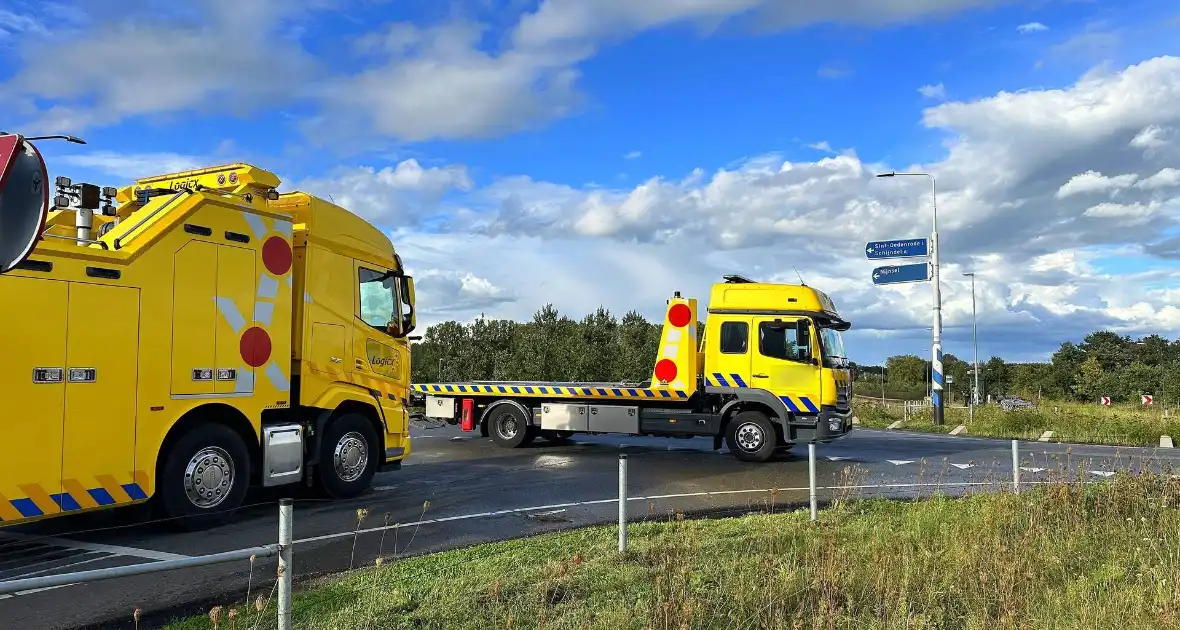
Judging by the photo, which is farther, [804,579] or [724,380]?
[724,380]

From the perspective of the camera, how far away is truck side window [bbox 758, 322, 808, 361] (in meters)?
14.1

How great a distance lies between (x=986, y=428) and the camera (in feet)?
74.3

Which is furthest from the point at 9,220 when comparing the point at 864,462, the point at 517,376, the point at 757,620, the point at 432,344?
the point at 432,344

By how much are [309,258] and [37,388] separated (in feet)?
11.1

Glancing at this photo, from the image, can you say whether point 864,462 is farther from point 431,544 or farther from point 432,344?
point 432,344

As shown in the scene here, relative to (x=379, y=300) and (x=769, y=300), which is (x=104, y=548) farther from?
(x=769, y=300)

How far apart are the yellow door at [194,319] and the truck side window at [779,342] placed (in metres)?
9.16

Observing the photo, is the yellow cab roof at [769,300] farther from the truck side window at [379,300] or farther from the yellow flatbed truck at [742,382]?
the truck side window at [379,300]

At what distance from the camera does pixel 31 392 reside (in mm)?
6512

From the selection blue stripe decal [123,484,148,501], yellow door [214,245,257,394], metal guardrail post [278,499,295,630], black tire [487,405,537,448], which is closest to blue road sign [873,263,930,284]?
black tire [487,405,537,448]

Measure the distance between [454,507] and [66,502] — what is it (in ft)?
13.0

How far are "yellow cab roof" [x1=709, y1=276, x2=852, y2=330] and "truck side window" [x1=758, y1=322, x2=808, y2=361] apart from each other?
282 millimetres

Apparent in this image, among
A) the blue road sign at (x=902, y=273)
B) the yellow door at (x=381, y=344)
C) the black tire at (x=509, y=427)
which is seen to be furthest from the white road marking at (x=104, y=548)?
the blue road sign at (x=902, y=273)

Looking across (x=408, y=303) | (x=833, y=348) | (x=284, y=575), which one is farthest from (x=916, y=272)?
(x=284, y=575)
